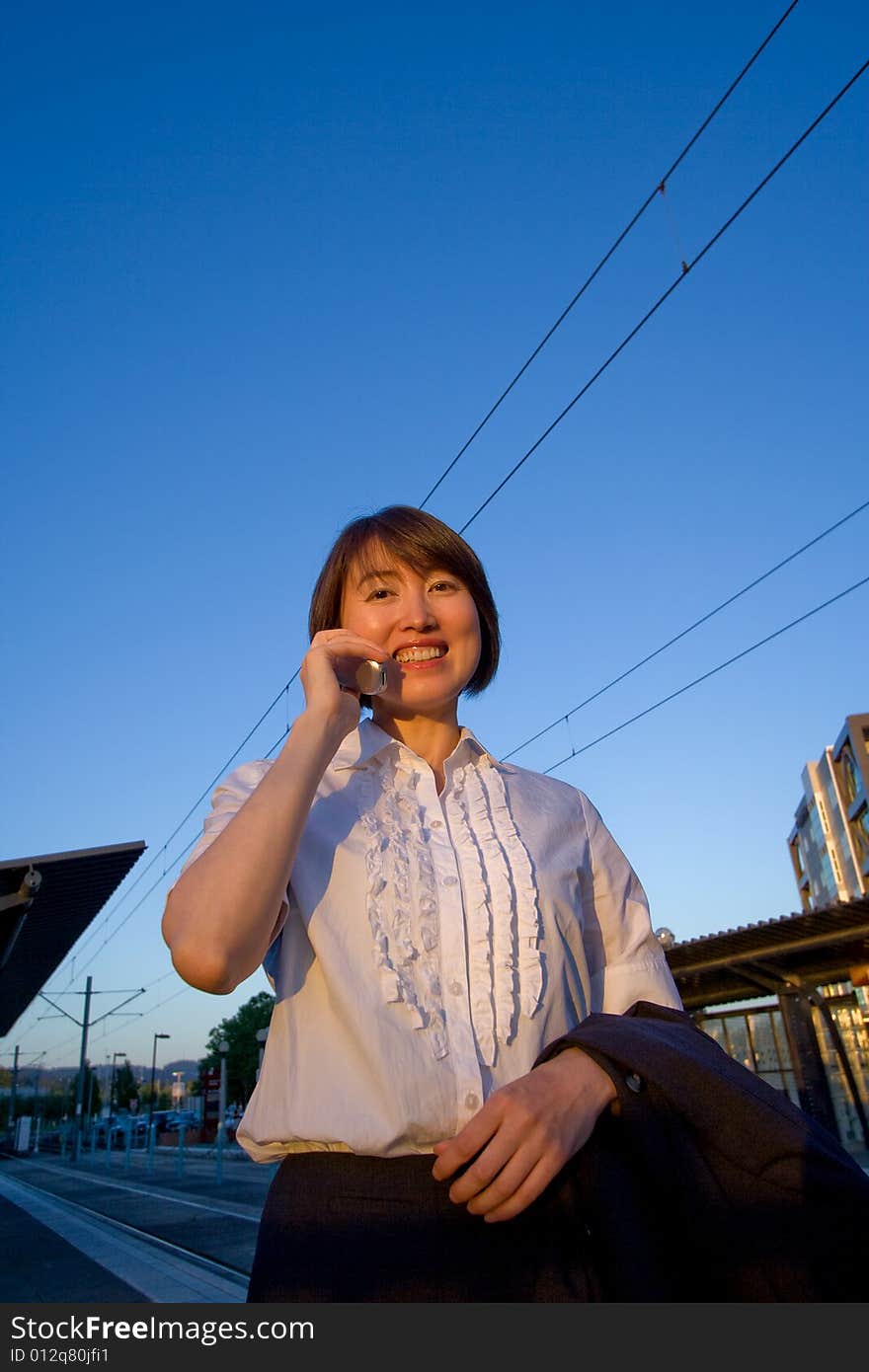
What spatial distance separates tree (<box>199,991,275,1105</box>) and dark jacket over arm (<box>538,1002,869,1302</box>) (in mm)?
63187

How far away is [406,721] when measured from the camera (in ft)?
5.49

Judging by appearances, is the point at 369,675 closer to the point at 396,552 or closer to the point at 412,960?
the point at 396,552

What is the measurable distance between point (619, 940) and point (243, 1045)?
6948 cm

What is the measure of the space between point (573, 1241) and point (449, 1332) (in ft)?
0.59

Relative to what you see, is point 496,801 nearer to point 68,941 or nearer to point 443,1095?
point 443,1095

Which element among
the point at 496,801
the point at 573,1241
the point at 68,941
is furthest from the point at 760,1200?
the point at 68,941

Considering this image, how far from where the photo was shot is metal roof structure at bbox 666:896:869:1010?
9984mm

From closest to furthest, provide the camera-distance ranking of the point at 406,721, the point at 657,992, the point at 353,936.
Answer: the point at 353,936 → the point at 657,992 → the point at 406,721

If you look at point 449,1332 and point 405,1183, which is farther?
point 405,1183

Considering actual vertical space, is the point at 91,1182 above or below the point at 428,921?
below

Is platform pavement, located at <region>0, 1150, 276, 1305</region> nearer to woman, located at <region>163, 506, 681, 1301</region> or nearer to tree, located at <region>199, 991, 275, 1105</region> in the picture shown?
woman, located at <region>163, 506, 681, 1301</region>

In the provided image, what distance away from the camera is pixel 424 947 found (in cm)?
126

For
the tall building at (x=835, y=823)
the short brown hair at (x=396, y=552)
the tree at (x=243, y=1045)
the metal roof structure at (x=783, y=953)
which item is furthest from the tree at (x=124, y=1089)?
the short brown hair at (x=396, y=552)

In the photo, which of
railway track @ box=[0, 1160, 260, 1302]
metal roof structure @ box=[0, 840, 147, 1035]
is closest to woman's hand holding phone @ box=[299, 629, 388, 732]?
railway track @ box=[0, 1160, 260, 1302]
